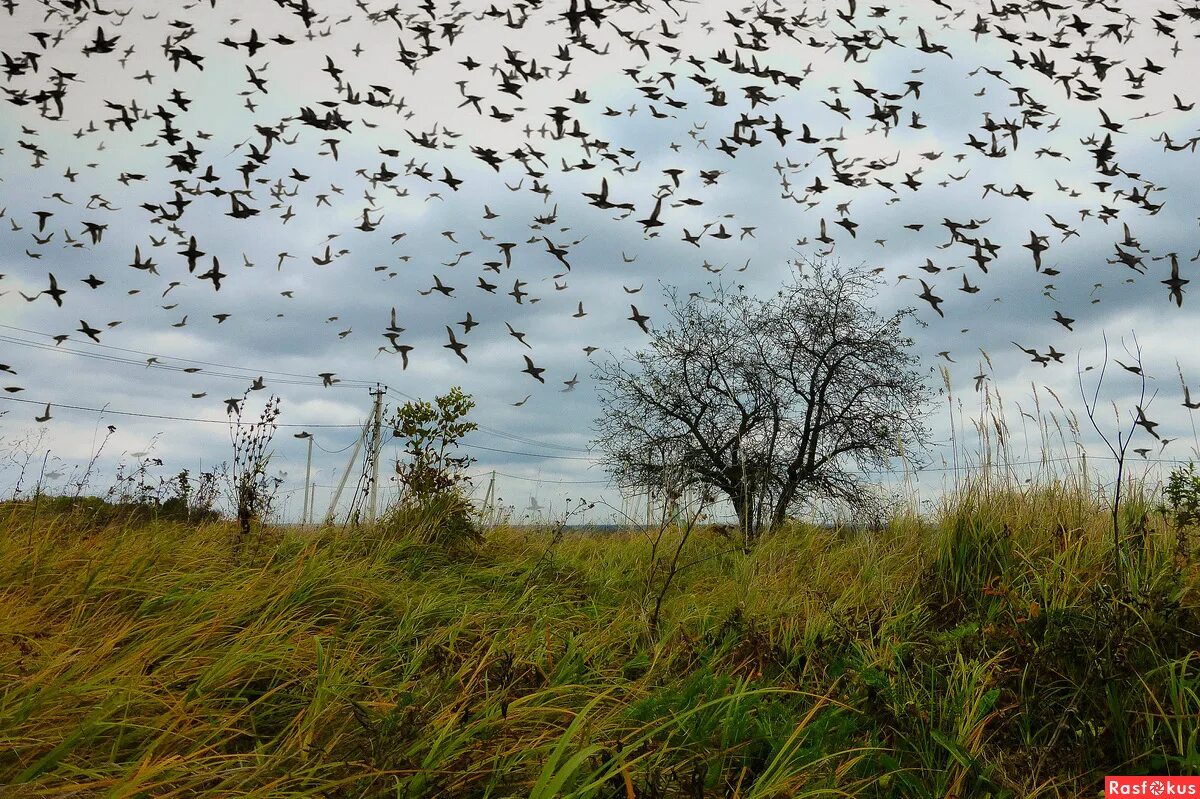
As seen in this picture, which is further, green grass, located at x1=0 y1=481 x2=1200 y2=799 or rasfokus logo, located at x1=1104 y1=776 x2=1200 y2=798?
rasfokus logo, located at x1=1104 y1=776 x2=1200 y2=798

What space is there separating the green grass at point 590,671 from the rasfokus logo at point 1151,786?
16 cm

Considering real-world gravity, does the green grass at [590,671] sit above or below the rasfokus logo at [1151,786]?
above

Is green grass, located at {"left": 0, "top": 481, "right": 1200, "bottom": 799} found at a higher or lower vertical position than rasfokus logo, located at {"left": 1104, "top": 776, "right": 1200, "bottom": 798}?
higher

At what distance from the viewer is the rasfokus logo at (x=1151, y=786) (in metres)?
3.65

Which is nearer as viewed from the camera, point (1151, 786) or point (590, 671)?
point (1151, 786)

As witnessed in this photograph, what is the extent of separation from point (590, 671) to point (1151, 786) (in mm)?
2864

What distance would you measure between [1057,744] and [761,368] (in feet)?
50.8

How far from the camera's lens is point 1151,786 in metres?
3.75

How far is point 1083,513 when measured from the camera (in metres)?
7.32

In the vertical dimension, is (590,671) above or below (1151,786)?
above

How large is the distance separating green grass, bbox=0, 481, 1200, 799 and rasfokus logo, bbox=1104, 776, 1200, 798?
16cm

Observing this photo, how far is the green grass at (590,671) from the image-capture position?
10.2ft

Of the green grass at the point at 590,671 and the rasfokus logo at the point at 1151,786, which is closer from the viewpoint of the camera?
the green grass at the point at 590,671

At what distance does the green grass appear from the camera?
10.2 feet
